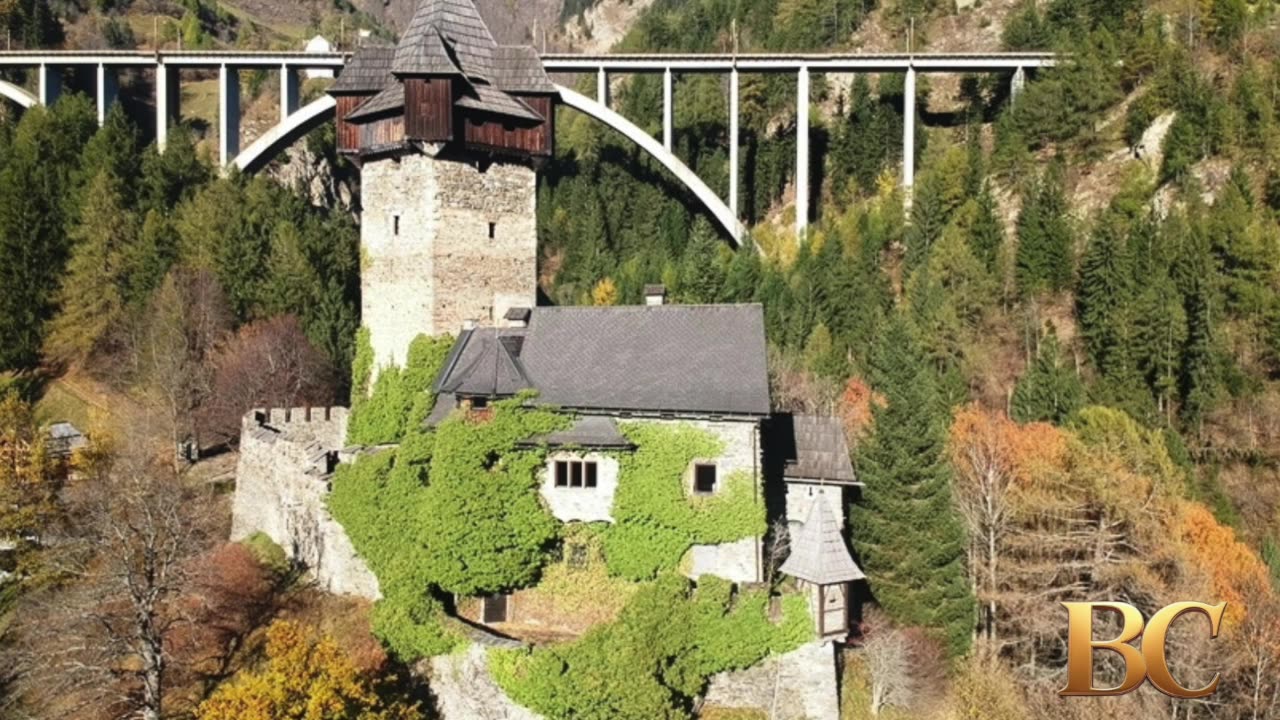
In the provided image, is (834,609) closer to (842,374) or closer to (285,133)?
(842,374)

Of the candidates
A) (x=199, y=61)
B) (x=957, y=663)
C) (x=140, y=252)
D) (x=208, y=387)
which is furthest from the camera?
(x=199, y=61)

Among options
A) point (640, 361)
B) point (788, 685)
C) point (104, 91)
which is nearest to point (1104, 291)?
point (640, 361)

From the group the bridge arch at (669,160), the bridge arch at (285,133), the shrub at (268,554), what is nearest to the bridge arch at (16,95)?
the bridge arch at (285,133)

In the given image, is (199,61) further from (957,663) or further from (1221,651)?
(1221,651)

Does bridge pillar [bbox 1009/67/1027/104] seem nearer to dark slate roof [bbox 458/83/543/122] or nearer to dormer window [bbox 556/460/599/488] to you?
dark slate roof [bbox 458/83/543/122]

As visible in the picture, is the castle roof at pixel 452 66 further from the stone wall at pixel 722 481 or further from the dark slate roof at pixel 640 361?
the stone wall at pixel 722 481

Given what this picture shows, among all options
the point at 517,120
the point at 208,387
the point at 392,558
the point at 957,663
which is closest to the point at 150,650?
the point at 392,558
